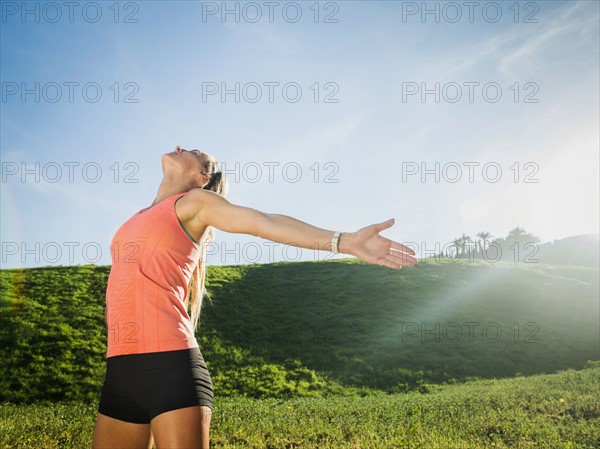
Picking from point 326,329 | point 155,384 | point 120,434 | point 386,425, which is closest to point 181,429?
point 155,384

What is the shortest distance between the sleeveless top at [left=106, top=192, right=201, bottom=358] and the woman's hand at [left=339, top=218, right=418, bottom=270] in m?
1.09

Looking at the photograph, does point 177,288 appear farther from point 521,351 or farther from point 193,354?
point 521,351

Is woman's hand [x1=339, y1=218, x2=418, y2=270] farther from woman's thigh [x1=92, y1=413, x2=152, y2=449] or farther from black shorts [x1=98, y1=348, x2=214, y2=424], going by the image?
woman's thigh [x1=92, y1=413, x2=152, y2=449]

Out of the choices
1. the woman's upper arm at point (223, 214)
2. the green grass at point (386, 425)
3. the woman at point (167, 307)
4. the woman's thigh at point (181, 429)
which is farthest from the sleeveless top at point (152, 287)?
the green grass at point (386, 425)

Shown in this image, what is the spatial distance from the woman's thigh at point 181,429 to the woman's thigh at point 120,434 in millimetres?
401

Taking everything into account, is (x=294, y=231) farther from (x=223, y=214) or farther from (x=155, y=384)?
(x=155, y=384)

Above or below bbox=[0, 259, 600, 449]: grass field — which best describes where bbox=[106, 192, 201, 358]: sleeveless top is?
above

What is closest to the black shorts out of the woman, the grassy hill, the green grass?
the woman

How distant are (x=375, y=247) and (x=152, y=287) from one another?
142 centimetres

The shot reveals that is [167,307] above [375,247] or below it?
below

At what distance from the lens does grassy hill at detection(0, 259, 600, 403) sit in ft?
64.1

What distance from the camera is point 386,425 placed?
29.4 feet

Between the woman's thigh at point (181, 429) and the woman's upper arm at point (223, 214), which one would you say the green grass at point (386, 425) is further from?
the woman's upper arm at point (223, 214)

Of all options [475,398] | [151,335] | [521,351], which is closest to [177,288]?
[151,335]
